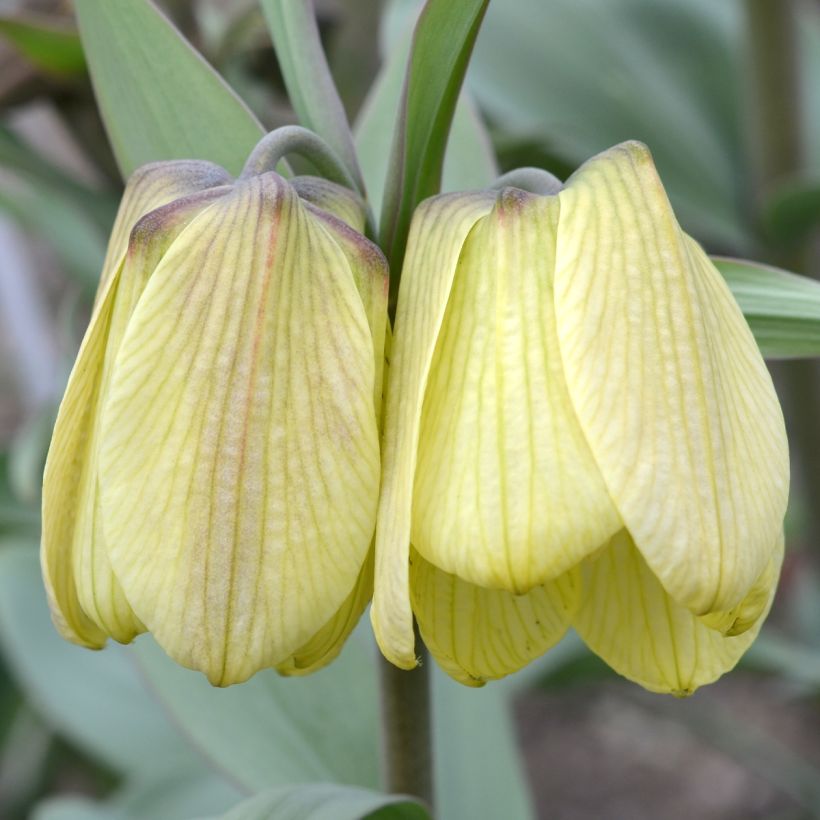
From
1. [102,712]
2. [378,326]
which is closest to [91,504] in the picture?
[378,326]

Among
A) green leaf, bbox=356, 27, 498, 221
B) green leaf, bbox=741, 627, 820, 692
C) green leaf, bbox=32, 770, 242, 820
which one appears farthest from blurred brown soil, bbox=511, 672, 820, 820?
green leaf, bbox=356, 27, 498, 221

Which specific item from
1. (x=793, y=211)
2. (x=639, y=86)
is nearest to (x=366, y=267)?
(x=793, y=211)

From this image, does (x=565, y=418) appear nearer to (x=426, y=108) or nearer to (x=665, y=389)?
(x=665, y=389)

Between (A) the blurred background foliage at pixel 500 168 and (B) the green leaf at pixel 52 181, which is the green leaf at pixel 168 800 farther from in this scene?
(B) the green leaf at pixel 52 181

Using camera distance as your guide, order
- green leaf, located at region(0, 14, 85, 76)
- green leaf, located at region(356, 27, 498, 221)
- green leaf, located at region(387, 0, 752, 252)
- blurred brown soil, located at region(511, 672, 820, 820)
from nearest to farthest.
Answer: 1. green leaf, located at region(356, 27, 498, 221)
2. green leaf, located at region(0, 14, 85, 76)
3. green leaf, located at region(387, 0, 752, 252)
4. blurred brown soil, located at region(511, 672, 820, 820)

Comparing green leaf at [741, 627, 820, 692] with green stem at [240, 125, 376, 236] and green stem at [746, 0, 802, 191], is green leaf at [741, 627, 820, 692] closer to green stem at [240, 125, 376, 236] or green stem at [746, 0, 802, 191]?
green stem at [746, 0, 802, 191]

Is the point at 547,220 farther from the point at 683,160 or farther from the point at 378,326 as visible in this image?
the point at 683,160
